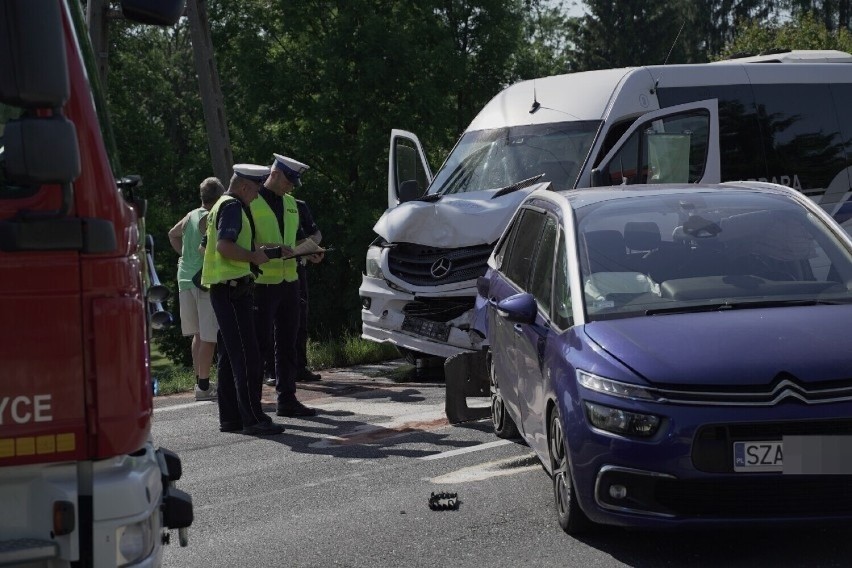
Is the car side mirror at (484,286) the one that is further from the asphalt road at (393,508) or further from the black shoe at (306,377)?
the black shoe at (306,377)

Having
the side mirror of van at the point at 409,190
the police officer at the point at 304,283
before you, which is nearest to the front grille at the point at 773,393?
the police officer at the point at 304,283

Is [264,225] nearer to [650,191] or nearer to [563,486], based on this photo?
[650,191]

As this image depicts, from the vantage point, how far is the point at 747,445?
5.63 meters

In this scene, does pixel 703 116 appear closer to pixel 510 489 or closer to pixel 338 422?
pixel 338 422

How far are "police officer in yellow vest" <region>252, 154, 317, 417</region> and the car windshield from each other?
339 cm

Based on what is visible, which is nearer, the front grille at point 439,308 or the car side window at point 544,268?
the car side window at point 544,268

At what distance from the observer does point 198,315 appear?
12.0m

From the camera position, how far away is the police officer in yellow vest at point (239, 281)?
9695 mm

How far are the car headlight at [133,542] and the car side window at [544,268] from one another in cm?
323

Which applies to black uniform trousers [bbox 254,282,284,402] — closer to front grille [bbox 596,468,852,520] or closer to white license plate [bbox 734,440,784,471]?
front grille [bbox 596,468,852,520]

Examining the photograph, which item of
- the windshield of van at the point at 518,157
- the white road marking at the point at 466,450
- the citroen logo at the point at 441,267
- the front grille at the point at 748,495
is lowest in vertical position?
the white road marking at the point at 466,450

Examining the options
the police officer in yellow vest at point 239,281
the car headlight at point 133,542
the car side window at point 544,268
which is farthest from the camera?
the police officer in yellow vest at point 239,281

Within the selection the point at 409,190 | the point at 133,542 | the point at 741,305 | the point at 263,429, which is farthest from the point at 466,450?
the point at 409,190

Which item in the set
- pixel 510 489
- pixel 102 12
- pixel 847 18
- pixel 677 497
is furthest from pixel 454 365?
pixel 847 18
